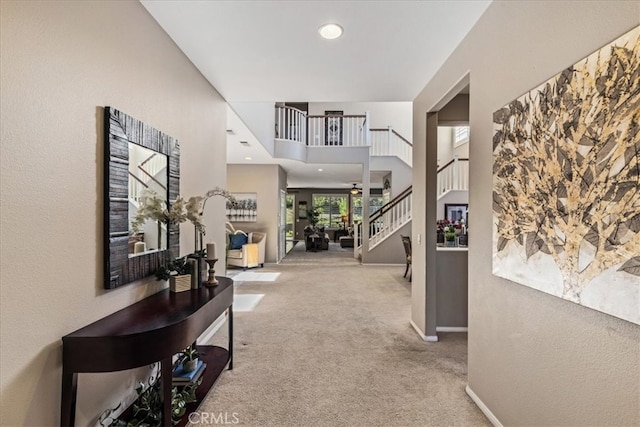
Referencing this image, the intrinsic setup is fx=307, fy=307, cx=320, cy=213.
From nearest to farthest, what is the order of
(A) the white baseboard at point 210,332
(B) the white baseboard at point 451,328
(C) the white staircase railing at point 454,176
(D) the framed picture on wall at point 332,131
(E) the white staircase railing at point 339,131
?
(A) the white baseboard at point 210,332 → (B) the white baseboard at point 451,328 → (C) the white staircase railing at point 454,176 → (E) the white staircase railing at point 339,131 → (D) the framed picture on wall at point 332,131

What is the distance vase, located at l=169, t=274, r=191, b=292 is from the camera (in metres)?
2.25

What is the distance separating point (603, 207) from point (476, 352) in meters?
1.44

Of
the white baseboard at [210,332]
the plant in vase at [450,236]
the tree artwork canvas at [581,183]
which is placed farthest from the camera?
the plant in vase at [450,236]

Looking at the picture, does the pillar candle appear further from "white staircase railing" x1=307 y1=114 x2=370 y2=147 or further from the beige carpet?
"white staircase railing" x1=307 y1=114 x2=370 y2=147

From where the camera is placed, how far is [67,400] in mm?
1392

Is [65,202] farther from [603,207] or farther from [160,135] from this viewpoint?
[603,207]

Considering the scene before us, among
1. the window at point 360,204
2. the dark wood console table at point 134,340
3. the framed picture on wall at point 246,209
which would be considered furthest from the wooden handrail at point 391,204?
the dark wood console table at point 134,340

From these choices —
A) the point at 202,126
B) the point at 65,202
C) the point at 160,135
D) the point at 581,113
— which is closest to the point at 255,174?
the point at 202,126

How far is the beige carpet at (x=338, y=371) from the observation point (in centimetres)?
204

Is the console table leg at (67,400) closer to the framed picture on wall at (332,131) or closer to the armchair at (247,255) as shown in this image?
the armchair at (247,255)

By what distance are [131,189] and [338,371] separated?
2.11m

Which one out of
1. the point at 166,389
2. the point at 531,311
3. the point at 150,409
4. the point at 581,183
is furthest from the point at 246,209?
the point at 581,183

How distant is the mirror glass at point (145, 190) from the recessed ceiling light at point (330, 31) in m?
1.52

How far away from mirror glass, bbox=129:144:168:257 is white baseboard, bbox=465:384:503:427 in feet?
8.16
